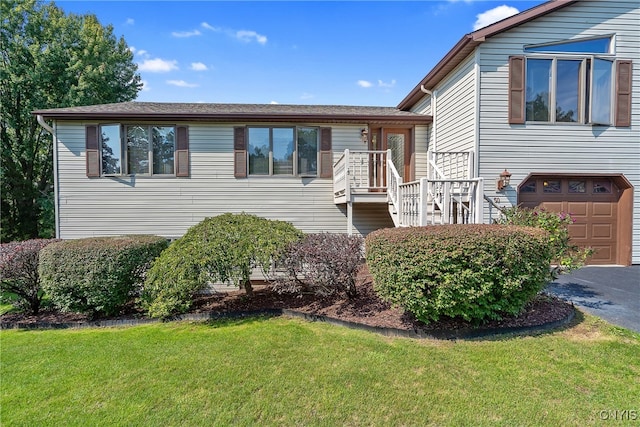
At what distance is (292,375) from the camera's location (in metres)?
3.53

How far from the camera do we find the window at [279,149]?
355 inches

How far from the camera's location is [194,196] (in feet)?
29.4

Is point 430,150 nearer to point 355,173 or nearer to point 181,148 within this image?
point 355,173

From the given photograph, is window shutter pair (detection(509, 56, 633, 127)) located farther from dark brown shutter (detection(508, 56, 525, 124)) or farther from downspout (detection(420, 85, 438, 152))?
downspout (detection(420, 85, 438, 152))

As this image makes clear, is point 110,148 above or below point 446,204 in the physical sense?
above

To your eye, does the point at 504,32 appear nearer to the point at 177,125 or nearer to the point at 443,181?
the point at 443,181

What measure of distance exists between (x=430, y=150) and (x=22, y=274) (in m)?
9.39

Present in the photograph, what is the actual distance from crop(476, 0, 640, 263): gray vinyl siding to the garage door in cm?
32

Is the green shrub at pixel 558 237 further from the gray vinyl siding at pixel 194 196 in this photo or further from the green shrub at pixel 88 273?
the green shrub at pixel 88 273

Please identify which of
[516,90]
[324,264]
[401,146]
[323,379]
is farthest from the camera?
[401,146]

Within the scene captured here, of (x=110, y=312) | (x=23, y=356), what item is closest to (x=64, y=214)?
(x=110, y=312)

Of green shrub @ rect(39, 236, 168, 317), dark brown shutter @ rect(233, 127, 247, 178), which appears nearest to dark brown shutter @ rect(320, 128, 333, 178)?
dark brown shutter @ rect(233, 127, 247, 178)

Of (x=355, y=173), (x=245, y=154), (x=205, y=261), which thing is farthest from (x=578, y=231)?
(x=245, y=154)

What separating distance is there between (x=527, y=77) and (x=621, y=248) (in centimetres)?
469
